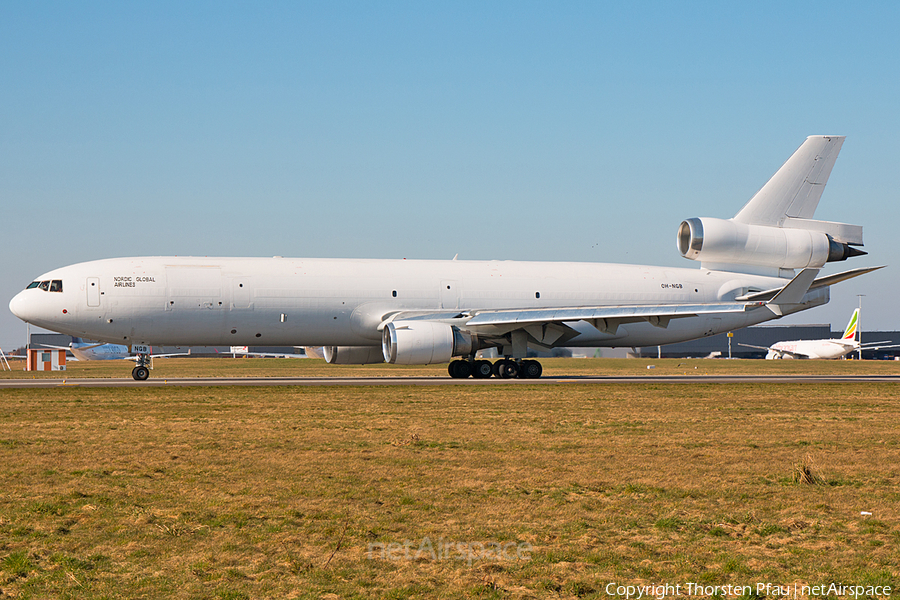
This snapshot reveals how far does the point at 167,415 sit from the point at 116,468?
7.49 meters

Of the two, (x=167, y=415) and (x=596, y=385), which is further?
(x=596, y=385)

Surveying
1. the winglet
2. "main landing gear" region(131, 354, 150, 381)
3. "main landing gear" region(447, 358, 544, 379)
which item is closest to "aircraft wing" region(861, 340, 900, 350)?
the winglet

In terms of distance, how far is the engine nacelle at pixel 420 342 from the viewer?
31109 mm

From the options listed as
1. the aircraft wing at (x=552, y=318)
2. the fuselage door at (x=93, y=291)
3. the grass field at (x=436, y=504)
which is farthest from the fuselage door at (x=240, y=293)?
the grass field at (x=436, y=504)

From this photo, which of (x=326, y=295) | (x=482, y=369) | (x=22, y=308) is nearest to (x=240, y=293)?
(x=326, y=295)

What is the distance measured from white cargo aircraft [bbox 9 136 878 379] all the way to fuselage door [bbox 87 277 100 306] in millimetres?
39

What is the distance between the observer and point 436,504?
30.5ft

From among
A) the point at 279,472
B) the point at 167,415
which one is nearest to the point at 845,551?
the point at 279,472

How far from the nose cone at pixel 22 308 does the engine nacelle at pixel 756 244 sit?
91.3ft

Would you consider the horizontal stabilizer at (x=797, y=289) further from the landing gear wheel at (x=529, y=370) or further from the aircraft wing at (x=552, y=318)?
the landing gear wheel at (x=529, y=370)

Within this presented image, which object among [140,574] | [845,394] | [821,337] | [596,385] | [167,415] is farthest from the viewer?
[821,337]

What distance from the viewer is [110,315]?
30.8 m

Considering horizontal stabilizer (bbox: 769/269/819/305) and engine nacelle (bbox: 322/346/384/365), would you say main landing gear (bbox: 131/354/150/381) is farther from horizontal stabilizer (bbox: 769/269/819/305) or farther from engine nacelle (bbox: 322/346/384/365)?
horizontal stabilizer (bbox: 769/269/819/305)

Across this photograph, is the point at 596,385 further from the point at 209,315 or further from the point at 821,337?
the point at 821,337
